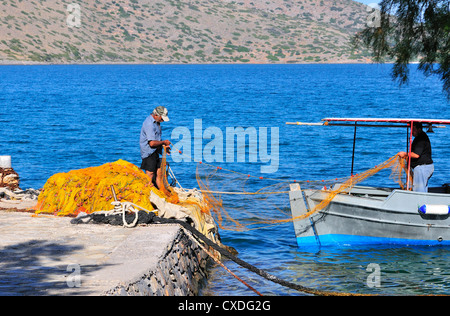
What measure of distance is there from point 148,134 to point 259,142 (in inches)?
1160

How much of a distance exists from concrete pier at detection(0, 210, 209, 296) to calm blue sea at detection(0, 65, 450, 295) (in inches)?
67.8

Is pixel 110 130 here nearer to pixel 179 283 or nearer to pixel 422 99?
pixel 179 283

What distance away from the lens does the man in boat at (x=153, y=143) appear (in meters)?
13.0

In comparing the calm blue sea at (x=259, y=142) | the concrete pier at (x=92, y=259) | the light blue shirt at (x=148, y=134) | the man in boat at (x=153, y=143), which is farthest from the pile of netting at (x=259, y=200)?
the concrete pier at (x=92, y=259)

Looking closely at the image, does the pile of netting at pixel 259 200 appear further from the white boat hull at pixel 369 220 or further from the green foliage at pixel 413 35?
the green foliage at pixel 413 35

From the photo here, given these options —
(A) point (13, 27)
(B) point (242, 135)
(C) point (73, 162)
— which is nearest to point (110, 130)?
(B) point (242, 135)

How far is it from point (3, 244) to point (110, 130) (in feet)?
128

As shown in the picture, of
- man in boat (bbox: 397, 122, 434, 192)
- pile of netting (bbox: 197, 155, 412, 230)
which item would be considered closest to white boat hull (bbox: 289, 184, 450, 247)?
pile of netting (bbox: 197, 155, 412, 230)

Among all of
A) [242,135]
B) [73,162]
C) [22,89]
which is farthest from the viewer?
[22,89]

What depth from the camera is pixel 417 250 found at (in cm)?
1541

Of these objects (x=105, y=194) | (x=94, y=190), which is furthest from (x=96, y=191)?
(x=105, y=194)

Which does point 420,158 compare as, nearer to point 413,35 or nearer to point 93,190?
point 413,35

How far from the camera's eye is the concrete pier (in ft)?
26.8

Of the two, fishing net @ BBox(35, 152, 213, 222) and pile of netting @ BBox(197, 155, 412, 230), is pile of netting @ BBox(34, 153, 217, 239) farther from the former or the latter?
pile of netting @ BBox(197, 155, 412, 230)
